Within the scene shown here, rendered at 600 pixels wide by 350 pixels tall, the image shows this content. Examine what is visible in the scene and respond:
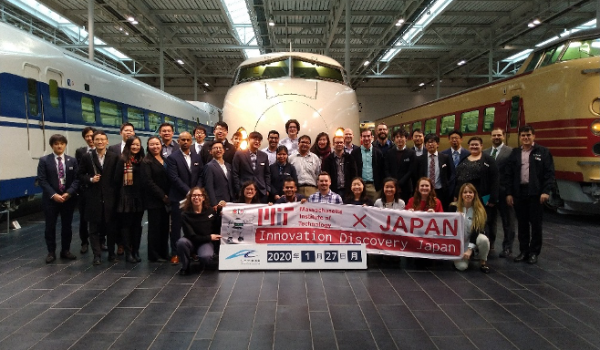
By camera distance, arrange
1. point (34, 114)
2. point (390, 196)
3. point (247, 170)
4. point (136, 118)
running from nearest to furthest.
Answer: point (390, 196) → point (247, 170) → point (34, 114) → point (136, 118)

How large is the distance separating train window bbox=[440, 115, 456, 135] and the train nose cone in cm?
761

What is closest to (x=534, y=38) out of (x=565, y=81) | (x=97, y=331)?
(x=565, y=81)

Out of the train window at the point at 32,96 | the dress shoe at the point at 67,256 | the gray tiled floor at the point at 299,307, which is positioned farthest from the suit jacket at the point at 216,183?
the train window at the point at 32,96

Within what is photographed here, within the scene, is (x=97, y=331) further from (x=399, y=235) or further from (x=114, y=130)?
(x=114, y=130)

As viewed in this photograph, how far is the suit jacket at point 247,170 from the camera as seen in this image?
595 centimetres

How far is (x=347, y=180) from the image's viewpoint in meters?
6.29

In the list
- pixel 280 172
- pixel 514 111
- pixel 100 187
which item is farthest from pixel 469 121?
pixel 100 187

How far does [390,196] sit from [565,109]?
190 inches

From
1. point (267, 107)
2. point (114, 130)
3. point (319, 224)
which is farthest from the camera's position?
point (114, 130)

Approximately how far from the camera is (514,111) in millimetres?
9648

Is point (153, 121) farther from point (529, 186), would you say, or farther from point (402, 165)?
point (529, 186)

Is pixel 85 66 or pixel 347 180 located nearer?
pixel 347 180

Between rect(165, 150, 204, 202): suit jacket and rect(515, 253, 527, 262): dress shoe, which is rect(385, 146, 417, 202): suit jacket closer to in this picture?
rect(515, 253, 527, 262): dress shoe

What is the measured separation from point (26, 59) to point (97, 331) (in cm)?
624
